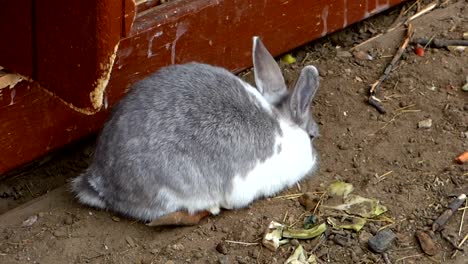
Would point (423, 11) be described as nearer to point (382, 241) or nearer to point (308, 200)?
point (308, 200)

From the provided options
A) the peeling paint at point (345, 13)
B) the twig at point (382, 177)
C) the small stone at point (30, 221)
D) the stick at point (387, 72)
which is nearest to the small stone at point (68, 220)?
the small stone at point (30, 221)

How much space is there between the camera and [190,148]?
3604 millimetres

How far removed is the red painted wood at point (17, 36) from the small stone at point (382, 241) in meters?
1.45

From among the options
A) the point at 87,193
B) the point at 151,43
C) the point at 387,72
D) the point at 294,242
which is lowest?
the point at 387,72

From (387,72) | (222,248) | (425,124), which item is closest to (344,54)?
(387,72)

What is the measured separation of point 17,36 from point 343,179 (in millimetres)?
1551

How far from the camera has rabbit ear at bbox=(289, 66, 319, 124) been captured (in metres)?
3.85

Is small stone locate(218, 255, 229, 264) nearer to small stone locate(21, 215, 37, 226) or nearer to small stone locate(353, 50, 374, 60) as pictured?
small stone locate(21, 215, 37, 226)

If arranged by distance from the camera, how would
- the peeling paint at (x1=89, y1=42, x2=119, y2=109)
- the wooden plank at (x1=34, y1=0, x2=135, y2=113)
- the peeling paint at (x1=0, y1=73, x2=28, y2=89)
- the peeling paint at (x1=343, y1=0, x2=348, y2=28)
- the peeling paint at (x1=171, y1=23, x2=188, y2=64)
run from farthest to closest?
the peeling paint at (x1=343, y1=0, x2=348, y2=28)
the peeling paint at (x1=171, y1=23, x2=188, y2=64)
the peeling paint at (x1=0, y1=73, x2=28, y2=89)
the peeling paint at (x1=89, y1=42, x2=119, y2=109)
the wooden plank at (x1=34, y1=0, x2=135, y2=113)

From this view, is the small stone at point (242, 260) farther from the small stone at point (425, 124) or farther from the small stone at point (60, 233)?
the small stone at point (425, 124)

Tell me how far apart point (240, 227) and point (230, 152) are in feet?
1.01

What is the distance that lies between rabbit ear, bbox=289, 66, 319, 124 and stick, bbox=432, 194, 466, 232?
0.73m

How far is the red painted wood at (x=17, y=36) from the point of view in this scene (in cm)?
316

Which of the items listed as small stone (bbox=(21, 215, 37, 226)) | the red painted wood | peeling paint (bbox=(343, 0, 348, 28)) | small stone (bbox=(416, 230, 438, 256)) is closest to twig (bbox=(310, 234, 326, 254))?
small stone (bbox=(416, 230, 438, 256))
